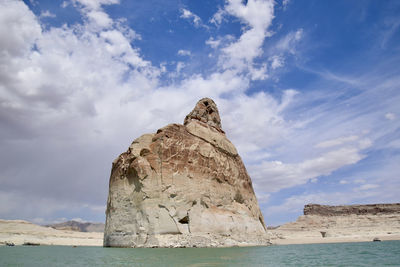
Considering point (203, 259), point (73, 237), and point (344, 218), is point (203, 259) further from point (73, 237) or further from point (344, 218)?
point (344, 218)

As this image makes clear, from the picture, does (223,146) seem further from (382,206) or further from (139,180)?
(382,206)

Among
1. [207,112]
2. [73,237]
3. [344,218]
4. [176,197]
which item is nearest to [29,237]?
[73,237]

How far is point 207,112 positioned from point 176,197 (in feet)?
50.8

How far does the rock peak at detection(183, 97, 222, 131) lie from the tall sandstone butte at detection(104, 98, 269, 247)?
4.18 m

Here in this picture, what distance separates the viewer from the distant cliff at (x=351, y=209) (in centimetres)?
9544

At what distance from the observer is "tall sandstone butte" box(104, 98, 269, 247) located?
26562mm

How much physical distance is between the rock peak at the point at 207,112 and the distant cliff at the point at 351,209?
255ft

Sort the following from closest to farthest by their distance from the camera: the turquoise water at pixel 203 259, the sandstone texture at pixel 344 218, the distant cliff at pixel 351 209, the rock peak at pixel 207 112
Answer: the turquoise water at pixel 203 259
the rock peak at pixel 207 112
the sandstone texture at pixel 344 218
the distant cliff at pixel 351 209

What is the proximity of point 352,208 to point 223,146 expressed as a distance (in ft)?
271

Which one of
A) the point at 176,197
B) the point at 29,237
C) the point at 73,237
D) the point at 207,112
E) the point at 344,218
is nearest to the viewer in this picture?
the point at 176,197

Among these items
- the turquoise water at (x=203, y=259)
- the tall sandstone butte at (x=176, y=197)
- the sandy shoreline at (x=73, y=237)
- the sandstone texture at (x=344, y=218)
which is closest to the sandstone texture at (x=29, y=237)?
the sandy shoreline at (x=73, y=237)

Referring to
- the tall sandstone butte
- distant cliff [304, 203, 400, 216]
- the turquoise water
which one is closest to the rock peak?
the tall sandstone butte

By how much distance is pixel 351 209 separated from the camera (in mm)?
100375

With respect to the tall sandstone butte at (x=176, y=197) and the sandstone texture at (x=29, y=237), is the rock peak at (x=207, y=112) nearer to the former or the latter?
the tall sandstone butte at (x=176, y=197)
